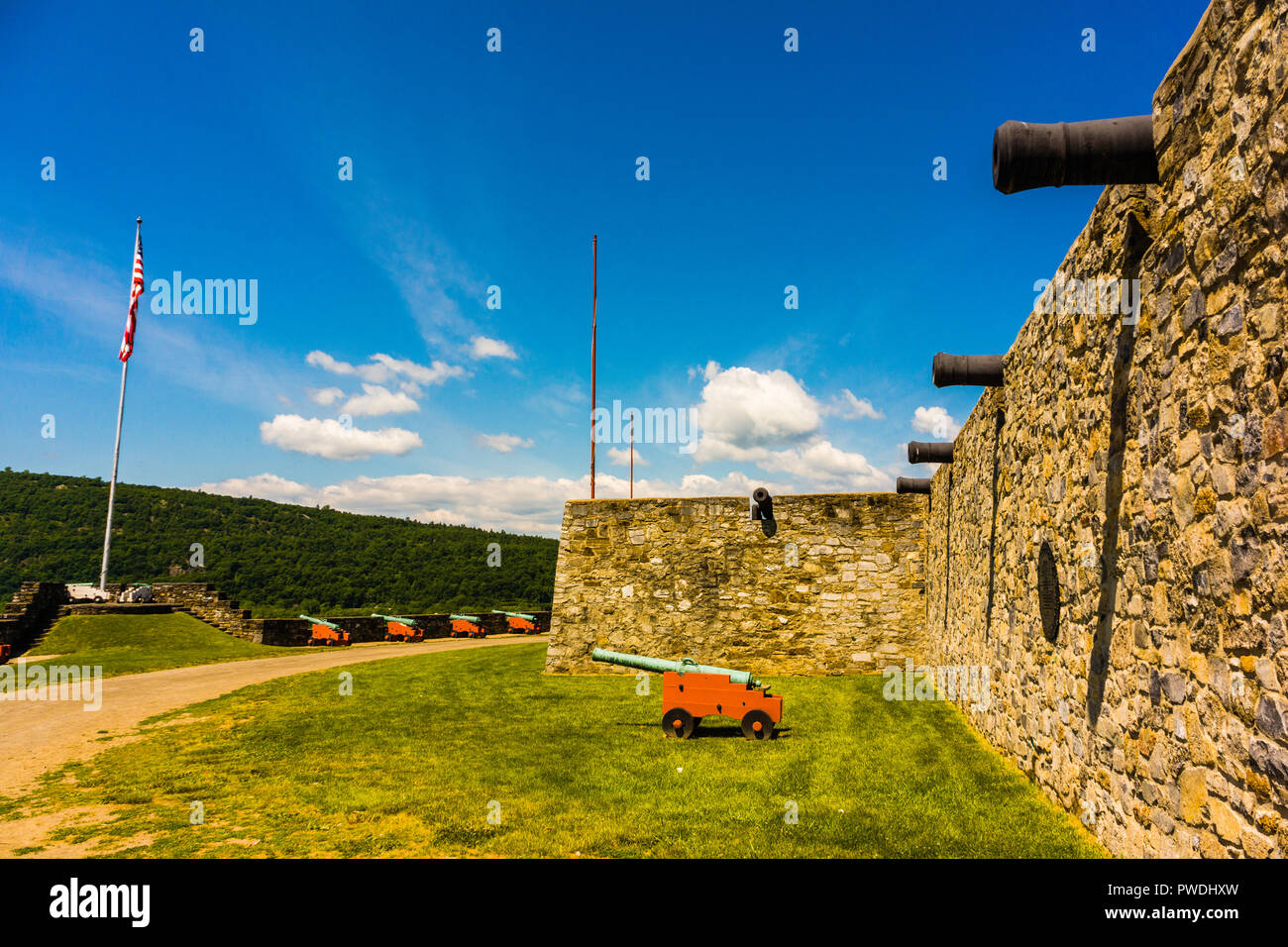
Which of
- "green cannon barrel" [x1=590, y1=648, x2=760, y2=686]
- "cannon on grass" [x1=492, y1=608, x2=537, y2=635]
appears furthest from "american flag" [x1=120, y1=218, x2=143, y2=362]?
"green cannon barrel" [x1=590, y1=648, x2=760, y2=686]

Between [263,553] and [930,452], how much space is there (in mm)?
43672

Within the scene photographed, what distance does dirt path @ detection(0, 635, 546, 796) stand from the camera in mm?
7191

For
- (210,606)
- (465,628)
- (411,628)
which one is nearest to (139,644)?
(210,606)

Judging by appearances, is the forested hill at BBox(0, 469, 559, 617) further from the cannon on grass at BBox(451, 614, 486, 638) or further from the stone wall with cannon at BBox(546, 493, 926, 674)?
the stone wall with cannon at BBox(546, 493, 926, 674)

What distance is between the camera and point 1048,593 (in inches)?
198

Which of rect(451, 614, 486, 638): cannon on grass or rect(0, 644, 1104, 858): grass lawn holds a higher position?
rect(0, 644, 1104, 858): grass lawn

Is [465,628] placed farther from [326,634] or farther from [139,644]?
[139,644]

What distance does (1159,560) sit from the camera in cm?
322

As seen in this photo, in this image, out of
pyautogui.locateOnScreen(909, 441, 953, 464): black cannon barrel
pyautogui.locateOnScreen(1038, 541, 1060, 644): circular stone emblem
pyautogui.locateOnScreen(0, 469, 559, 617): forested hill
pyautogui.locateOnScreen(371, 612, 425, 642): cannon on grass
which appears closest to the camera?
pyautogui.locateOnScreen(1038, 541, 1060, 644): circular stone emblem

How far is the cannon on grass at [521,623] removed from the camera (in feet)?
88.0

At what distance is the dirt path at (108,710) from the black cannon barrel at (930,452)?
441 inches

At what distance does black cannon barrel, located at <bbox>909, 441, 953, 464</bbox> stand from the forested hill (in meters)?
25.1
